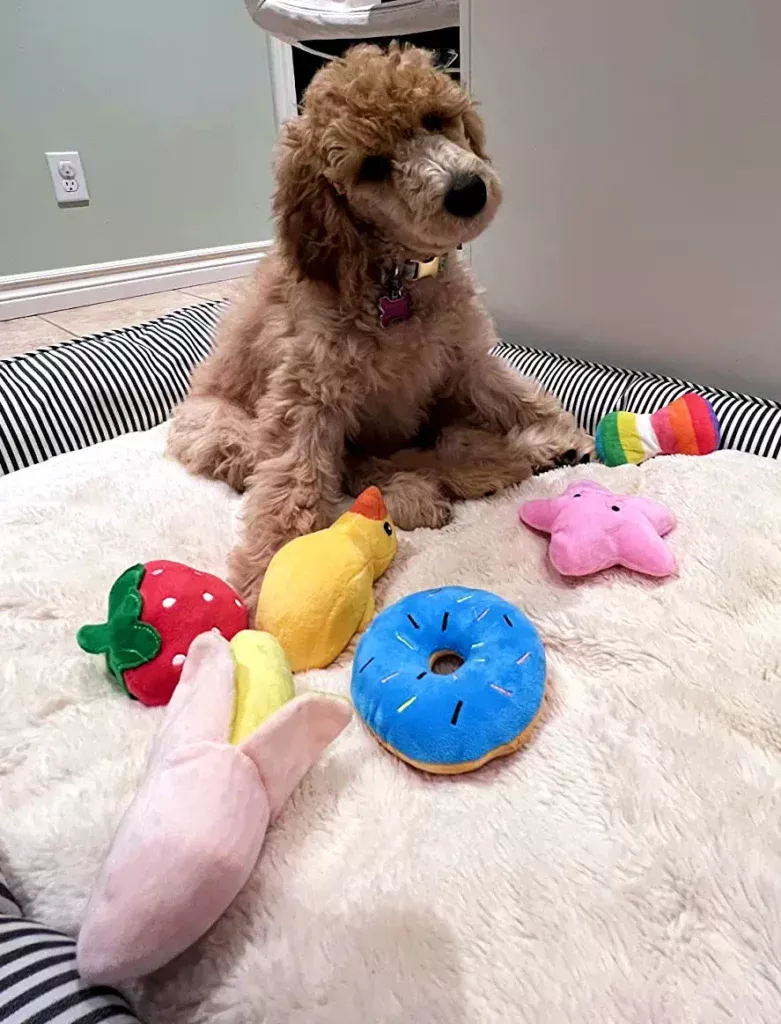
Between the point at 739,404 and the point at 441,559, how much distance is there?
662 mm

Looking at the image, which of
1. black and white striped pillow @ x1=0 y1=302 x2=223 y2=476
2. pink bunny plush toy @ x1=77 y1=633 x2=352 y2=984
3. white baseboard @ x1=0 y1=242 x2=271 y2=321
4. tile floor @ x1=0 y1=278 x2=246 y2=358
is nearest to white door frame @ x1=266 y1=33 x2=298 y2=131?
white baseboard @ x1=0 y1=242 x2=271 y2=321

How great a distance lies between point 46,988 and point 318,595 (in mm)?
479

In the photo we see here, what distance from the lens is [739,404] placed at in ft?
4.42

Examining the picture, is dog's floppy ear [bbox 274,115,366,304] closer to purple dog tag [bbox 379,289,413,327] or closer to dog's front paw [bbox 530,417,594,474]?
purple dog tag [bbox 379,289,413,327]

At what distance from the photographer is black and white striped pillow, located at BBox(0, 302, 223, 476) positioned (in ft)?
4.97

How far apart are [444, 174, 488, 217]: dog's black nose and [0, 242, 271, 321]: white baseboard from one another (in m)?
1.94

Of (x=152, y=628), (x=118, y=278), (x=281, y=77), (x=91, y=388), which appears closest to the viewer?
(x=152, y=628)

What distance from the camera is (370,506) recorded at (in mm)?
1070

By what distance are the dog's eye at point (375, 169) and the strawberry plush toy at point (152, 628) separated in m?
0.59

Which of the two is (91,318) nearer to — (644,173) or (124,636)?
(644,173)

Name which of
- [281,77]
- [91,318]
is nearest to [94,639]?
[91,318]

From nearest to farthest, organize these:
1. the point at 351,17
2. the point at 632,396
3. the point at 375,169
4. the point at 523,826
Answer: the point at 523,826 < the point at 375,169 < the point at 632,396 < the point at 351,17

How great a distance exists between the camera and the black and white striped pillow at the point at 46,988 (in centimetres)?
54

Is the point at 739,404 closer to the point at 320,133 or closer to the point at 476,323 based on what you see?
the point at 476,323
